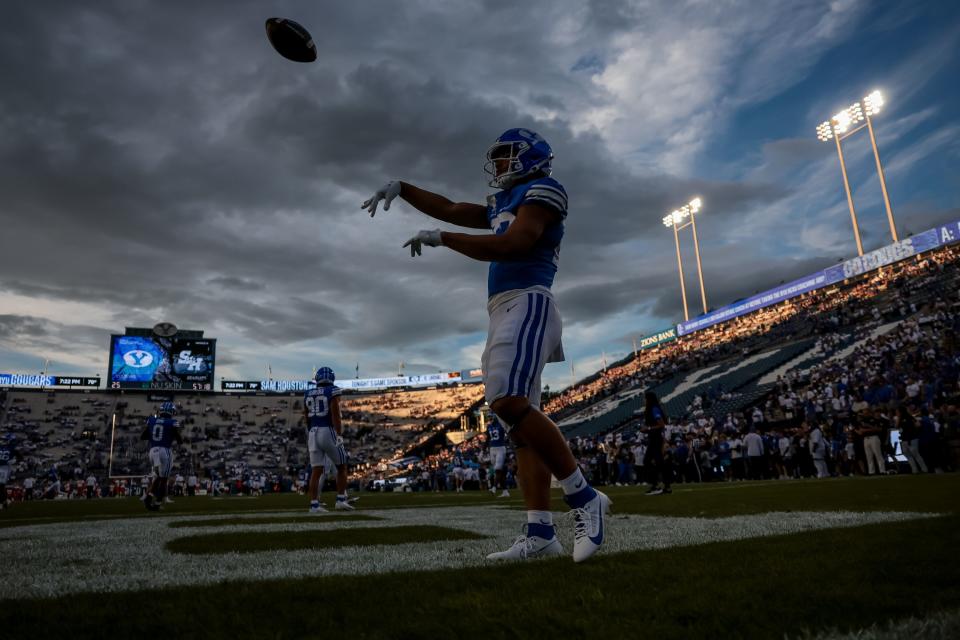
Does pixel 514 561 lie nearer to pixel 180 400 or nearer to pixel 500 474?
pixel 500 474

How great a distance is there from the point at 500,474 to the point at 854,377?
44.4 feet

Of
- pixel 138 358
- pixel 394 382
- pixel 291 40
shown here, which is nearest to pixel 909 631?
pixel 291 40

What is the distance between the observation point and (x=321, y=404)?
934 centimetres

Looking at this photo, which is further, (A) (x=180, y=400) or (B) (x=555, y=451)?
(A) (x=180, y=400)

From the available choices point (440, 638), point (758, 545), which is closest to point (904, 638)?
point (440, 638)

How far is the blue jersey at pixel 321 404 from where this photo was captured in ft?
30.5

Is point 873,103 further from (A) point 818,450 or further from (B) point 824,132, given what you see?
(A) point 818,450

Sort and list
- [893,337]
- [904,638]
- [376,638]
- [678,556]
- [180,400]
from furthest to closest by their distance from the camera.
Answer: [180,400] < [893,337] < [678,556] < [376,638] < [904,638]

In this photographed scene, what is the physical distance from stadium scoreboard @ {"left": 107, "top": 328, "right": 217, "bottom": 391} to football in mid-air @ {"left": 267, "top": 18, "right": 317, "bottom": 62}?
40.4 m

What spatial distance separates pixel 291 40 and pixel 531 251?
3502mm

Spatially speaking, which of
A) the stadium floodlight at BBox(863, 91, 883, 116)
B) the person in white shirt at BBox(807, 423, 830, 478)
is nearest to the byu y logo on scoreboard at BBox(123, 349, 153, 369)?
the person in white shirt at BBox(807, 423, 830, 478)

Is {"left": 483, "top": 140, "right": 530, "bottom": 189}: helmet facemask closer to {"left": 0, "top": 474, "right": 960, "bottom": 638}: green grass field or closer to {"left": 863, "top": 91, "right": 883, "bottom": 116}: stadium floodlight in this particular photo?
{"left": 0, "top": 474, "right": 960, "bottom": 638}: green grass field

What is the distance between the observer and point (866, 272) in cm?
3375

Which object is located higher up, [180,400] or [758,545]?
[180,400]
